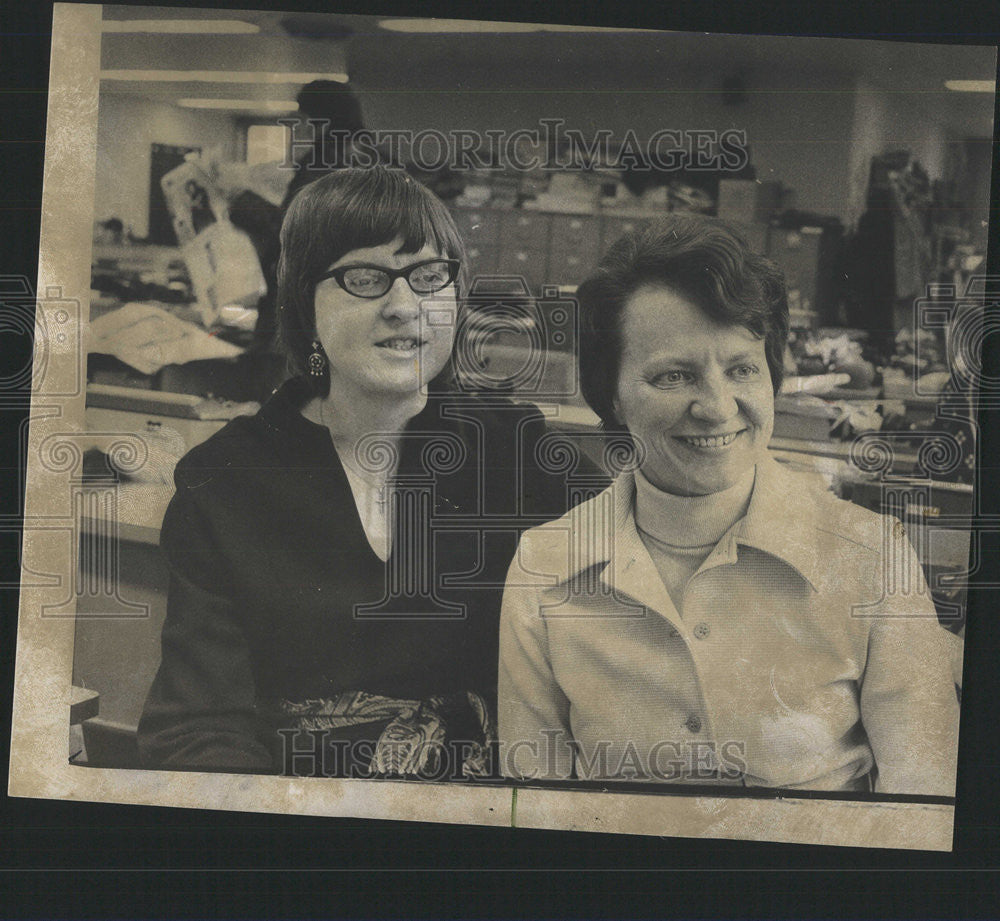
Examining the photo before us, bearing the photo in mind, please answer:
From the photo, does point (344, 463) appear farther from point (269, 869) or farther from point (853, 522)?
point (853, 522)

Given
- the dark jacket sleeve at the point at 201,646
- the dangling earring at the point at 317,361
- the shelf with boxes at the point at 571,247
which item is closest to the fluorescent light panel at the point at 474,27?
the shelf with boxes at the point at 571,247

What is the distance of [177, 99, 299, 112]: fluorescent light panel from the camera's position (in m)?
1.79

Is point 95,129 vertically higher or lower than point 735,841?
higher

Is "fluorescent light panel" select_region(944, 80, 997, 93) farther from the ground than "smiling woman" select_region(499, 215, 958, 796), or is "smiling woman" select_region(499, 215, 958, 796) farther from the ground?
"fluorescent light panel" select_region(944, 80, 997, 93)

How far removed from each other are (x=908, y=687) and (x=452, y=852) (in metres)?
0.95

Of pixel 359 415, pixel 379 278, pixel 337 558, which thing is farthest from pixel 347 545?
pixel 379 278

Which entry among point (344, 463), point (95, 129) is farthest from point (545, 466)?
point (95, 129)

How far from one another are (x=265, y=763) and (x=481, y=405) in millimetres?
817

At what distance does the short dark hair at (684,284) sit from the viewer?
1.75 meters

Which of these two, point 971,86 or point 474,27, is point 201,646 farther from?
point 971,86

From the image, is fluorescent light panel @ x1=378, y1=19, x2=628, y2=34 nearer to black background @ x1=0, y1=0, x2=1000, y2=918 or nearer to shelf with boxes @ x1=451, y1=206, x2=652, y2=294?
black background @ x1=0, y1=0, x2=1000, y2=918

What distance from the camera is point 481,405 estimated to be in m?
1.78

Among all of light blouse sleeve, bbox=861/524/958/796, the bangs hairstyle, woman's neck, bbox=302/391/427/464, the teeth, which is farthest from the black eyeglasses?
light blouse sleeve, bbox=861/524/958/796

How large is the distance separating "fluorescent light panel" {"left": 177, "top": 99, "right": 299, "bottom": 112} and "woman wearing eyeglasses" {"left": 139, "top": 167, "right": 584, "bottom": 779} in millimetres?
163
